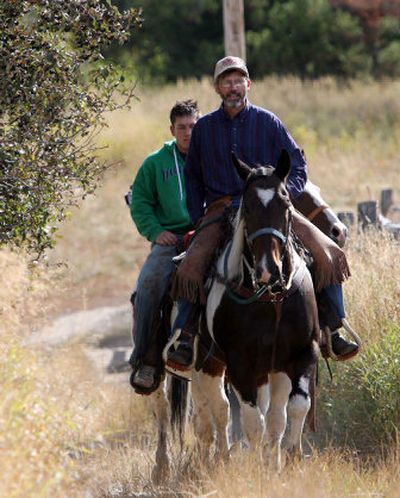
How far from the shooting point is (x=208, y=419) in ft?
32.9

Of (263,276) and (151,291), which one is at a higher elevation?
(263,276)

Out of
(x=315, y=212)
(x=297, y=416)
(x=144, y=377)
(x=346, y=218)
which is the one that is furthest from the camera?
(x=346, y=218)

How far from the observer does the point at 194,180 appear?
31.7 feet

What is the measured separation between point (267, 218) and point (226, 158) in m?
1.22

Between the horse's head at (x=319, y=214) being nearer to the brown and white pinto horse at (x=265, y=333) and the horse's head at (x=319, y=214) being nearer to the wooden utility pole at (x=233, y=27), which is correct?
the brown and white pinto horse at (x=265, y=333)

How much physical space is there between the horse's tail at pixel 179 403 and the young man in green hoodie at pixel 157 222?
2.20ft

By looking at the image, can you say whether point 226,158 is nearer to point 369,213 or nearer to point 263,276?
point 263,276

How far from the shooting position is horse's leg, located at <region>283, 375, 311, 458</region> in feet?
29.2

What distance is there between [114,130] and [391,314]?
18645 mm

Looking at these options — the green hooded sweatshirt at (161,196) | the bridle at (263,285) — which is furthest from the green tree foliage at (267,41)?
the bridle at (263,285)

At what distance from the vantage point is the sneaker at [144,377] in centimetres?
1032

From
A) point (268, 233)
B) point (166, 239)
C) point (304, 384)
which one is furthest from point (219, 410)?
point (268, 233)

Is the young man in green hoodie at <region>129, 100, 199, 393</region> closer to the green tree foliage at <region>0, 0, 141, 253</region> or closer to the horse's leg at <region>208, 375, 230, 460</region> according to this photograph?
the horse's leg at <region>208, 375, 230, 460</region>

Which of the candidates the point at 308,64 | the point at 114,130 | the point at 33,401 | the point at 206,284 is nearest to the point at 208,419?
the point at 206,284
